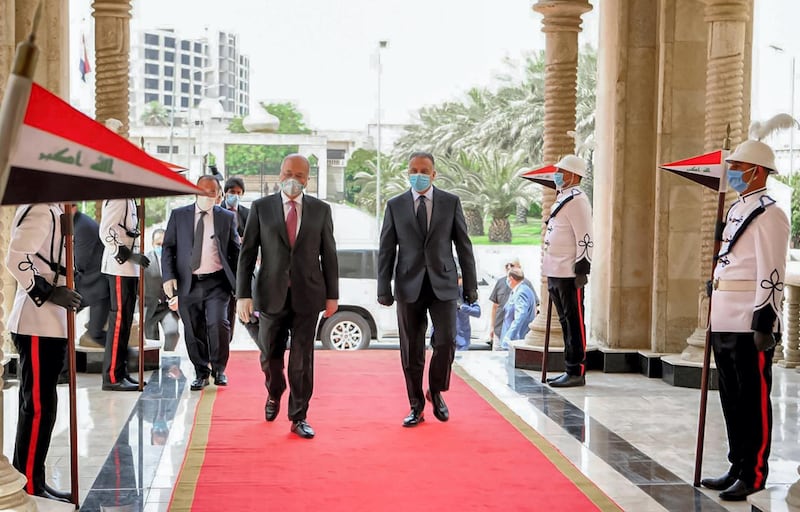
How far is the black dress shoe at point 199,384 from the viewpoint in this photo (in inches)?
323

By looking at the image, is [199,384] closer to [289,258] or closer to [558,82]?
[289,258]

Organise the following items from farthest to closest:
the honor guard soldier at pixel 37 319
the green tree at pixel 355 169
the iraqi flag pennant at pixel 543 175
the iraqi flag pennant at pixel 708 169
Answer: the green tree at pixel 355 169 → the iraqi flag pennant at pixel 543 175 → the iraqi flag pennant at pixel 708 169 → the honor guard soldier at pixel 37 319

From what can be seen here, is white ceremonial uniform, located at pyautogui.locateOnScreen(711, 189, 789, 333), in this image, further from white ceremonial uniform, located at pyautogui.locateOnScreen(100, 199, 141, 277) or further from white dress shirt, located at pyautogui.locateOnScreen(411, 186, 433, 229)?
white ceremonial uniform, located at pyautogui.locateOnScreen(100, 199, 141, 277)

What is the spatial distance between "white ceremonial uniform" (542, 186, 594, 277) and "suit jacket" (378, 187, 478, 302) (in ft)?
5.83

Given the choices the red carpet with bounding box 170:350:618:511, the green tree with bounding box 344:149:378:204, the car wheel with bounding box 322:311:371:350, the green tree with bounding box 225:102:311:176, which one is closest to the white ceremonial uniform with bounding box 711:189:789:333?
the red carpet with bounding box 170:350:618:511

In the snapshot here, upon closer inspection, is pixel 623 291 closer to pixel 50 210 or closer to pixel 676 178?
pixel 676 178

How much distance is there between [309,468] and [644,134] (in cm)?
529

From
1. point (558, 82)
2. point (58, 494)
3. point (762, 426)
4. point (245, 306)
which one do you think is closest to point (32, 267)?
point (58, 494)

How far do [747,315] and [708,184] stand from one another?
90 cm

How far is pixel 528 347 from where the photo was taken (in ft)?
31.4

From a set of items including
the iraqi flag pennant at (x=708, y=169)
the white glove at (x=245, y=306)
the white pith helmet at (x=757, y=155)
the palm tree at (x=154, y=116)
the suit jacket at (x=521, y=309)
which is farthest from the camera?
the palm tree at (x=154, y=116)

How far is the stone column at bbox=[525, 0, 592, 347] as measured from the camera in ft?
31.6

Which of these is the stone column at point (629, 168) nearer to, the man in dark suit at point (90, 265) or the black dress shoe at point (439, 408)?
the black dress shoe at point (439, 408)

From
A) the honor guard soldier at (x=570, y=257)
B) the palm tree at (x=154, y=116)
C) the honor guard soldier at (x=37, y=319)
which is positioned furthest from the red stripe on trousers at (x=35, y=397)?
the palm tree at (x=154, y=116)
